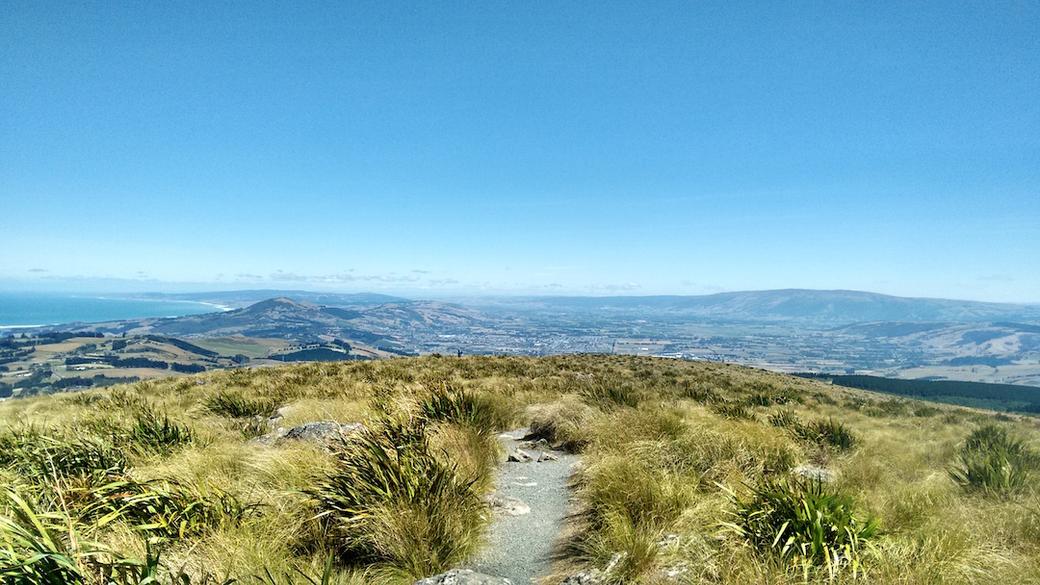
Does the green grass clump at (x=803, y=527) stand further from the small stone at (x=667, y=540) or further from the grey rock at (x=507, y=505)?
the grey rock at (x=507, y=505)

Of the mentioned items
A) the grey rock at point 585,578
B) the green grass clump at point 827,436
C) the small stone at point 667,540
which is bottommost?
the green grass clump at point 827,436

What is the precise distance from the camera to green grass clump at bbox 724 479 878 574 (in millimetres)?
3982

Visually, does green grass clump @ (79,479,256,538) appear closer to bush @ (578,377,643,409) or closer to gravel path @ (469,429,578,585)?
gravel path @ (469,429,578,585)

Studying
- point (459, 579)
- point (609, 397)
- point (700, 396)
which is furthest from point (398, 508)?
point (700, 396)

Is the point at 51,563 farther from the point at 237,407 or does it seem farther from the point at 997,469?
the point at 997,469

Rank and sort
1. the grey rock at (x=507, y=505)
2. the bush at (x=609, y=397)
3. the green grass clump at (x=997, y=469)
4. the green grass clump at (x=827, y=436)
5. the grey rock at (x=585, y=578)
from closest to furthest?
the grey rock at (x=585, y=578), the grey rock at (x=507, y=505), the green grass clump at (x=997, y=469), the green grass clump at (x=827, y=436), the bush at (x=609, y=397)

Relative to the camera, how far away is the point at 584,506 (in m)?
6.16

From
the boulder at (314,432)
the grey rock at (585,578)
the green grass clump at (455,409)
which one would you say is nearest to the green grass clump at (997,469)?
the grey rock at (585,578)

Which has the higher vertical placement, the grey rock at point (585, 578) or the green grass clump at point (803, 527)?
the green grass clump at point (803, 527)

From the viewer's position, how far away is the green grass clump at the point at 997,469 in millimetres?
6984

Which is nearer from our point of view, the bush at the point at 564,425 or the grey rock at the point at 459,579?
the grey rock at the point at 459,579

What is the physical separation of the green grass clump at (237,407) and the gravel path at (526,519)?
722 cm

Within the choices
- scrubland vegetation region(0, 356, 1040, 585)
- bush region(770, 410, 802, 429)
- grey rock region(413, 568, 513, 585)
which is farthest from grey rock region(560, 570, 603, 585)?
bush region(770, 410, 802, 429)

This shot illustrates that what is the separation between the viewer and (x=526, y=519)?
6.27 m
